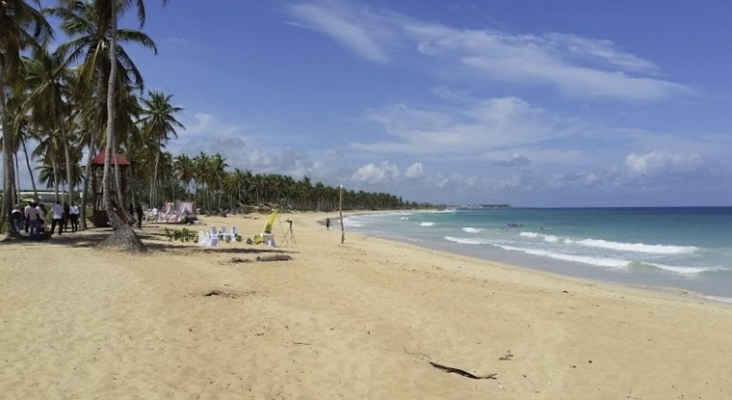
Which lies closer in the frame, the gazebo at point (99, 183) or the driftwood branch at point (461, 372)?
the driftwood branch at point (461, 372)

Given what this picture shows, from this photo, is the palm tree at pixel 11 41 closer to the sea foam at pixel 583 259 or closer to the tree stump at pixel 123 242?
the tree stump at pixel 123 242

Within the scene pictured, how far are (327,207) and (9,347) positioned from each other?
140643 mm

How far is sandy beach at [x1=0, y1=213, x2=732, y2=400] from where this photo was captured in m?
5.58

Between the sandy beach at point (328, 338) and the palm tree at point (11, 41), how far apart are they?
7990 millimetres

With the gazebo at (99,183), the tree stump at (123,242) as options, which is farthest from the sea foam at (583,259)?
the gazebo at (99,183)

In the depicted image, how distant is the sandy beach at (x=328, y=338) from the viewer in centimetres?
558

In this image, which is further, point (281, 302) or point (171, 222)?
point (171, 222)

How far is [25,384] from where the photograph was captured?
4961 mm

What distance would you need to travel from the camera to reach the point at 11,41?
56.2 feet

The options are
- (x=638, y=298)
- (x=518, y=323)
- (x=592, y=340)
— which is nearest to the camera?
(x=592, y=340)

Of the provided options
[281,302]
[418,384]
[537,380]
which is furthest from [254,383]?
[281,302]

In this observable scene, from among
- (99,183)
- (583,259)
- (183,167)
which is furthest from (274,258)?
(183,167)

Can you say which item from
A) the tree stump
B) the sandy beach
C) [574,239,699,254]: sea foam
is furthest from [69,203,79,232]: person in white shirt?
[574,239,699,254]: sea foam

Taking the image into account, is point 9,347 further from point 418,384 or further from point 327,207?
point 327,207
